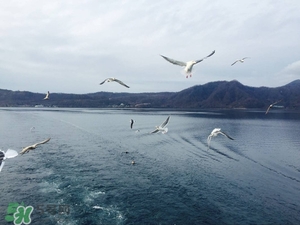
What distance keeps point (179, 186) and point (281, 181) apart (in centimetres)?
1496

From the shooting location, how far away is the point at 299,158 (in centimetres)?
4641

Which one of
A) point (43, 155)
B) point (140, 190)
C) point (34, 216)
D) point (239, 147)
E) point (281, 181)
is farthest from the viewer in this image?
point (239, 147)

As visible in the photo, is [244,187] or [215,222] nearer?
[215,222]

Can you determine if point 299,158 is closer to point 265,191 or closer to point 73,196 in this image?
point 265,191

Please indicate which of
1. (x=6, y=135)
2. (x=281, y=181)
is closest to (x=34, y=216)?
(x=281, y=181)

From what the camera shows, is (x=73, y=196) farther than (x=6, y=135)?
No

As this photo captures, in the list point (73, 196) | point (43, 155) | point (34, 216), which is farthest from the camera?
point (43, 155)

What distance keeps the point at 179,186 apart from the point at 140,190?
503 cm

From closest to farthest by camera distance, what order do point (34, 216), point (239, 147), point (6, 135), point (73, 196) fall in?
point (34, 216), point (73, 196), point (239, 147), point (6, 135)

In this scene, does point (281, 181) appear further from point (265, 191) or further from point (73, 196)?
point (73, 196)

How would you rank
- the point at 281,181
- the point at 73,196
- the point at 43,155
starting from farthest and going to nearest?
1. the point at 43,155
2. the point at 281,181
3. the point at 73,196

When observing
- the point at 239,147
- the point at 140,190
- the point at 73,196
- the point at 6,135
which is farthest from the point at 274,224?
the point at 6,135

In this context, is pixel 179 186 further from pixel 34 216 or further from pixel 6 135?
pixel 6 135

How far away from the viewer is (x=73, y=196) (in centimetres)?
2697
